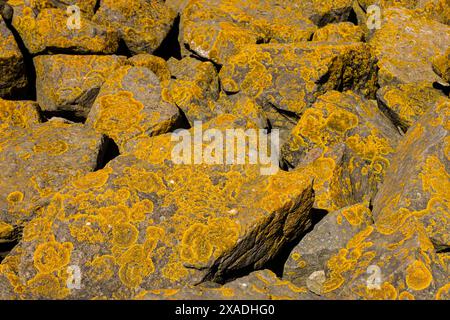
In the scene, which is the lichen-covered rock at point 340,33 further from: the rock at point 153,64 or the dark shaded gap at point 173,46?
the rock at point 153,64

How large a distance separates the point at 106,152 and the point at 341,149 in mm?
3039

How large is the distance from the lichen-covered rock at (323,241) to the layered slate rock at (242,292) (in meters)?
0.77

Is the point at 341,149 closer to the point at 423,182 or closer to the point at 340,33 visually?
the point at 423,182

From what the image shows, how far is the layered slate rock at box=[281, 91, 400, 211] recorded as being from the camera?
20.1 ft

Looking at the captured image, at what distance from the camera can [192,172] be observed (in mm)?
5371

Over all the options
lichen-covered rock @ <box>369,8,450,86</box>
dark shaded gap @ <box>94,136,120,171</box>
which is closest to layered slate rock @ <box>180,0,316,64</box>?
lichen-covered rock @ <box>369,8,450,86</box>

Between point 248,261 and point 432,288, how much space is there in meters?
1.71

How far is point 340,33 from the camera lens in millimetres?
8398

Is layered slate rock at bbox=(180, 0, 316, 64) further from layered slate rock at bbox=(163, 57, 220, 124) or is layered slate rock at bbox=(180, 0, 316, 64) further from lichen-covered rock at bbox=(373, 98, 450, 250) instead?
lichen-covered rock at bbox=(373, 98, 450, 250)

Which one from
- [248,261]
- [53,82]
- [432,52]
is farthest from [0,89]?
[432,52]

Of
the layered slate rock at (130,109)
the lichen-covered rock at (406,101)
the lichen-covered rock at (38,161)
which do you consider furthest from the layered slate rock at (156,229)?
the lichen-covered rock at (406,101)

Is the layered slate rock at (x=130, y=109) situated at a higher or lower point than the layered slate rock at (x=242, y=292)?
higher

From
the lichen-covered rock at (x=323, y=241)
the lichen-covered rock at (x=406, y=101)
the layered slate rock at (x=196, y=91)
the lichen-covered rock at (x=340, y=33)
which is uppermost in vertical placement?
the lichen-covered rock at (x=340, y=33)

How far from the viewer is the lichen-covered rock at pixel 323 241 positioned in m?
5.34
